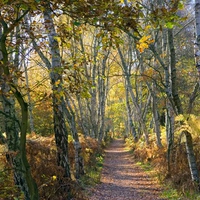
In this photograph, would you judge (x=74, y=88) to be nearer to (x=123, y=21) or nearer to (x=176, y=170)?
(x=123, y=21)

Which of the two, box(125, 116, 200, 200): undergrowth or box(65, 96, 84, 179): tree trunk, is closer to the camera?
box(125, 116, 200, 200): undergrowth

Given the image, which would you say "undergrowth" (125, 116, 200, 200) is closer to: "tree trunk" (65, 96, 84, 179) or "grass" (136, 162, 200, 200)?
"grass" (136, 162, 200, 200)

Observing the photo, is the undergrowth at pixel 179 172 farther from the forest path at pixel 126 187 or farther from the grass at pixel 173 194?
the forest path at pixel 126 187

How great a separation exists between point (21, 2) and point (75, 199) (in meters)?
5.18

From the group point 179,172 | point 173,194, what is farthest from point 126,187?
point 173,194

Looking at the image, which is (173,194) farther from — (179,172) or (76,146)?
(76,146)

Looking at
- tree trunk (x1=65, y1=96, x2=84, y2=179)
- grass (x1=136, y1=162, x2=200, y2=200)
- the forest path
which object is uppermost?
tree trunk (x1=65, y1=96, x2=84, y2=179)

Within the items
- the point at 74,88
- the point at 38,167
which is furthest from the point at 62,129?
the point at 74,88

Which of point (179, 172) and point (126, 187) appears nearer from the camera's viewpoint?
point (179, 172)

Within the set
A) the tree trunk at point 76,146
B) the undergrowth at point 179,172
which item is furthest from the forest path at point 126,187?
the tree trunk at point 76,146

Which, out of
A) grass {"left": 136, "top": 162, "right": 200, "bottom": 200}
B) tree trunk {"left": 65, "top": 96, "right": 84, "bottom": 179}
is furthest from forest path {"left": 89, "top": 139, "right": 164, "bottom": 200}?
tree trunk {"left": 65, "top": 96, "right": 84, "bottom": 179}

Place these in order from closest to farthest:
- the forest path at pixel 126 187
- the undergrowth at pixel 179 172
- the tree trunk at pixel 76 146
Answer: the undergrowth at pixel 179 172, the forest path at pixel 126 187, the tree trunk at pixel 76 146

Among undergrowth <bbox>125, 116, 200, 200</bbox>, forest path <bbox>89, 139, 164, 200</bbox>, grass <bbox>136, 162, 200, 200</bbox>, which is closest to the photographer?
grass <bbox>136, 162, 200, 200</bbox>

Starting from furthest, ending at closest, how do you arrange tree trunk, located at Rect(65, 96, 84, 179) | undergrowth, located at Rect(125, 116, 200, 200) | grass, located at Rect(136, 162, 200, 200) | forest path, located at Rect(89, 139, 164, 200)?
tree trunk, located at Rect(65, 96, 84, 179) < forest path, located at Rect(89, 139, 164, 200) < undergrowth, located at Rect(125, 116, 200, 200) < grass, located at Rect(136, 162, 200, 200)
